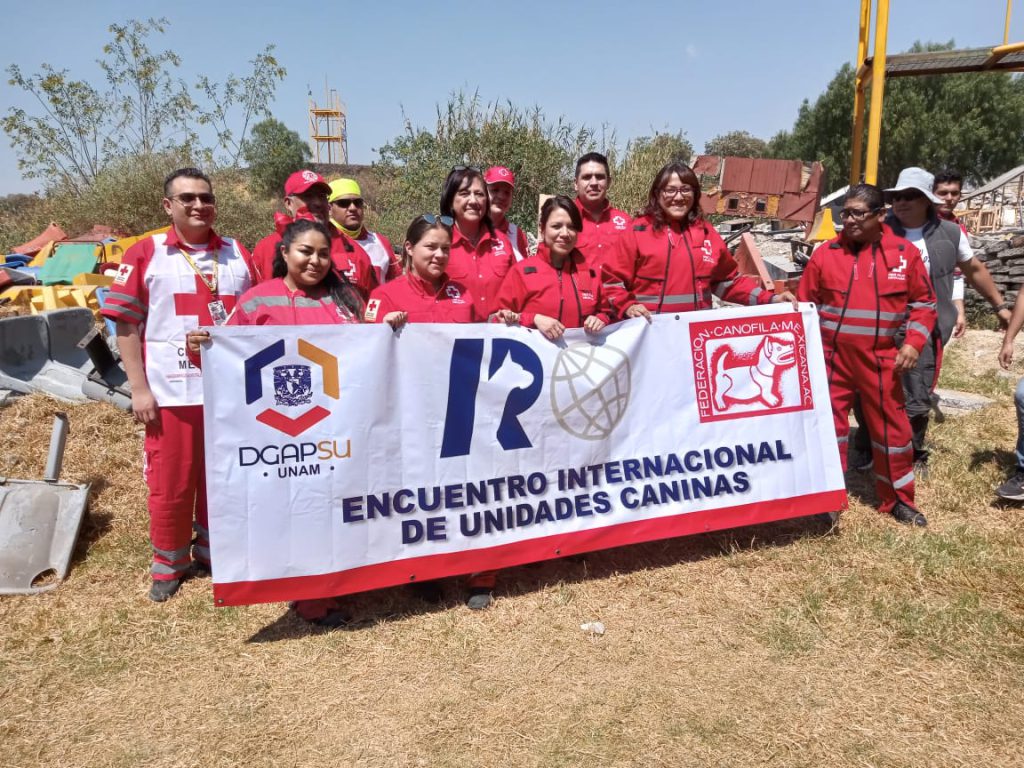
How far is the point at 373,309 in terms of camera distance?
3725 millimetres

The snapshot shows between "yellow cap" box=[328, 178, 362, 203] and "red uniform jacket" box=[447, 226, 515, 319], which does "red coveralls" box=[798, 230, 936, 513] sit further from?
"yellow cap" box=[328, 178, 362, 203]

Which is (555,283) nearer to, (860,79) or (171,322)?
(171,322)

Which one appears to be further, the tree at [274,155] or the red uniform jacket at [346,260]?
the tree at [274,155]

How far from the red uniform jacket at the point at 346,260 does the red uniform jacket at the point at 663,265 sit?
150 cm

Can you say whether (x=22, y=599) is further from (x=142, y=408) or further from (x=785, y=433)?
(x=785, y=433)

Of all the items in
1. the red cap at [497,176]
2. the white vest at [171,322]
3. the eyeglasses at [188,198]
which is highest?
the red cap at [497,176]

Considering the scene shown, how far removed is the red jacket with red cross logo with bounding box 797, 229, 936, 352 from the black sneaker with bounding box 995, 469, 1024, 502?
130cm

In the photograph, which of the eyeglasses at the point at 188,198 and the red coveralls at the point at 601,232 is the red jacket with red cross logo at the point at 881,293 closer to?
the red coveralls at the point at 601,232

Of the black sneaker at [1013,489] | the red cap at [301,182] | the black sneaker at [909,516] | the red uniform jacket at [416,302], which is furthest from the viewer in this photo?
the black sneaker at [1013,489]

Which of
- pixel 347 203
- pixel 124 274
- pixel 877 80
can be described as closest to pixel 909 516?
pixel 347 203

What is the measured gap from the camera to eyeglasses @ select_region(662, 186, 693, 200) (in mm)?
4246

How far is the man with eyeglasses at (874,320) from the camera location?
4.39 m

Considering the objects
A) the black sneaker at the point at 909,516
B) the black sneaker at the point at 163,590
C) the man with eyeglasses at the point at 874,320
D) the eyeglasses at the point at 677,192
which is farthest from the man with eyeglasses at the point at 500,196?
the black sneaker at the point at 909,516

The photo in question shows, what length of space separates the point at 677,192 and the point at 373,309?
191 centimetres
